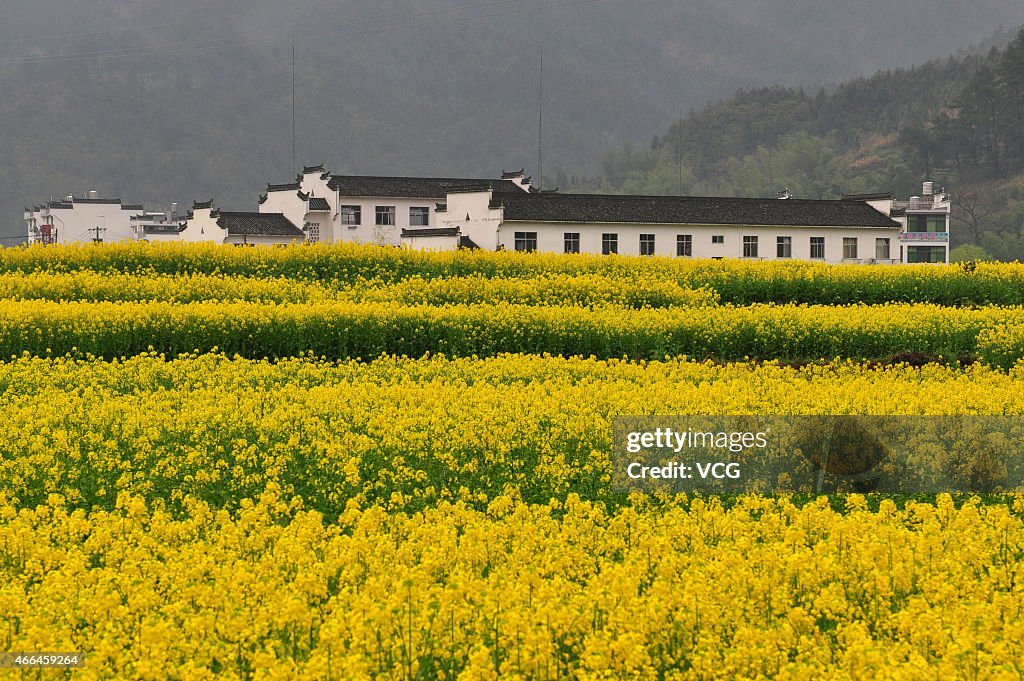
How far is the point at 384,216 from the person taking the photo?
54000 millimetres

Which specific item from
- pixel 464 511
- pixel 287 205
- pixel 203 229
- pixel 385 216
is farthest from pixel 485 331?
pixel 287 205

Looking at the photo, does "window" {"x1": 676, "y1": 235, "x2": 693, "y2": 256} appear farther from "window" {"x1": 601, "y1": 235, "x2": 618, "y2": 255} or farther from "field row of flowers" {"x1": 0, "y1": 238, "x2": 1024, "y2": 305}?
"field row of flowers" {"x1": 0, "y1": 238, "x2": 1024, "y2": 305}

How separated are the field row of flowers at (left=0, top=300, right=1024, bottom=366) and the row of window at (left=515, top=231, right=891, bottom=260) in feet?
86.0

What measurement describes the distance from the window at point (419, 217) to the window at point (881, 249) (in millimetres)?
20855

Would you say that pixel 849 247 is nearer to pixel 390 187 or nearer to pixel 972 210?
pixel 390 187

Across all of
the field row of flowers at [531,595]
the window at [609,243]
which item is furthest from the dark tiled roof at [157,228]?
the field row of flowers at [531,595]

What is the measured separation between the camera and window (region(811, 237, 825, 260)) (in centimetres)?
4544

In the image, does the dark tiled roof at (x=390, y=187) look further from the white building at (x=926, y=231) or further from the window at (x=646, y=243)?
the white building at (x=926, y=231)

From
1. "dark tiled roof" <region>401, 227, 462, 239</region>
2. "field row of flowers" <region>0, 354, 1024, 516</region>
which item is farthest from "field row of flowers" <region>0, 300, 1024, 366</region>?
"dark tiled roof" <region>401, 227, 462, 239</region>

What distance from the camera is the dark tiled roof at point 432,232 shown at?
47188 millimetres

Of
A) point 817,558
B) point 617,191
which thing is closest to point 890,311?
point 817,558

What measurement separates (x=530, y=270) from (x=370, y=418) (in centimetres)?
1397

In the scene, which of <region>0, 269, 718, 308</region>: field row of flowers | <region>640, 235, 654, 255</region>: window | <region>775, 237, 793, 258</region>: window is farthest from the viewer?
<region>775, 237, 793, 258</region>: window

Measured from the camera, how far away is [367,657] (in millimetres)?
4309
